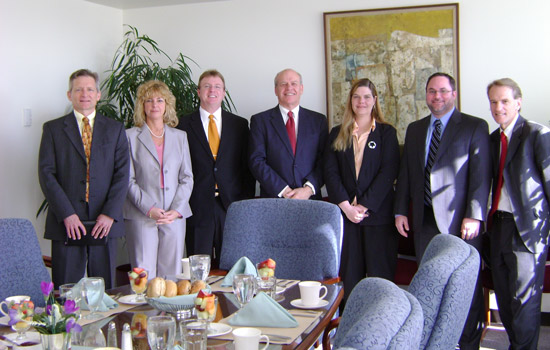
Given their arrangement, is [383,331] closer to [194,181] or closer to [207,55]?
[194,181]

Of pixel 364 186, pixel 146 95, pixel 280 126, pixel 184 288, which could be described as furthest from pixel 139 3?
pixel 184 288

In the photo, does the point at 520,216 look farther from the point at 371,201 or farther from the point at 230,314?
the point at 230,314

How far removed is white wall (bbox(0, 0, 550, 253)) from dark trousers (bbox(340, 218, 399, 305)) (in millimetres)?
1461

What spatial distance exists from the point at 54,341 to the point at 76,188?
7.84 feet

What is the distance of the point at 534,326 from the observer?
352 cm

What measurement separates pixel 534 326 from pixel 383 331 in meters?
2.98

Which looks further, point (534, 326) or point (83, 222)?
point (83, 222)

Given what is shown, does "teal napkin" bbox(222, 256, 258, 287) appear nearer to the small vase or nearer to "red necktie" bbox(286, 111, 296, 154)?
the small vase

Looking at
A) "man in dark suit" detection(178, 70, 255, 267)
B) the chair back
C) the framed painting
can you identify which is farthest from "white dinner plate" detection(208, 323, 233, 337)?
the framed painting

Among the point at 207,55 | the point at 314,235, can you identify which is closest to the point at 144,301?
the point at 314,235

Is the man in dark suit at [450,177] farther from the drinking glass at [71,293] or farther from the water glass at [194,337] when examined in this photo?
the water glass at [194,337]

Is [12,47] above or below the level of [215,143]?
above

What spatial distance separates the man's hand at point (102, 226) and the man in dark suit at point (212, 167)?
2.37 ft

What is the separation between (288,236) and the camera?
2922 millimetres
